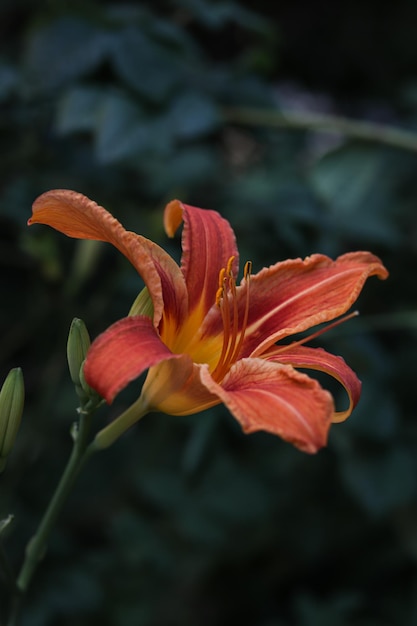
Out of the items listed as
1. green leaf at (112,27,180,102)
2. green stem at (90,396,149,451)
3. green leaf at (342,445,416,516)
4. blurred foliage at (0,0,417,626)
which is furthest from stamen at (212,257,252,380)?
green leaf at (342,445,416,516)

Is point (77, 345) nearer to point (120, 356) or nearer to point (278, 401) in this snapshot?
point (120, 356)

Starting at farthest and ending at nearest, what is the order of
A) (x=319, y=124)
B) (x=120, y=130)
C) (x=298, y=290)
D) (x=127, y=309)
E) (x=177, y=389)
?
1. (x=319, y=124)
2. (x=127, y=309)
3. (x=120, y=130)
4. (x=298, y=290)
5. (x=177, y=389)

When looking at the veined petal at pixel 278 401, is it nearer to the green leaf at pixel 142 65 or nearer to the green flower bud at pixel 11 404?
the green flower bud at pixel 11 404

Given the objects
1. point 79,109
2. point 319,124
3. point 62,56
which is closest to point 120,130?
point 79,109

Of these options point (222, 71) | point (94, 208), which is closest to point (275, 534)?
point (222, 71)

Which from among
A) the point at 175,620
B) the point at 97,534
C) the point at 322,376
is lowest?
the point at 175,620

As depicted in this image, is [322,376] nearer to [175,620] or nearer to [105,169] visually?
[105,169]

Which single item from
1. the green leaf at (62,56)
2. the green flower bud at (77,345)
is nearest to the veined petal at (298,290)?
the green flower bud at (77,345)

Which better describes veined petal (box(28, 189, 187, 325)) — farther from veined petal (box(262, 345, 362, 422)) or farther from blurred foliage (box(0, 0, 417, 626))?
blurred foliage (box(0, 0, 417, 626))

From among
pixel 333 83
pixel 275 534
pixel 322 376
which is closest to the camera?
pixel 322 376
